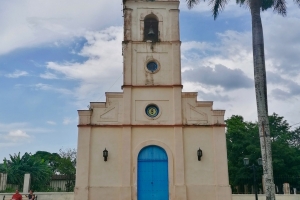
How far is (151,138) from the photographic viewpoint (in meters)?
18.4

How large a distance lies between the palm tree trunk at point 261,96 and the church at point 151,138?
342 centimetres

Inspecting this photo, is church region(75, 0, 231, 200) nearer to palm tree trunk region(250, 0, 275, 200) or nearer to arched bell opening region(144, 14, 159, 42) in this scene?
arched bell opening region(144, 14, 159, 42)

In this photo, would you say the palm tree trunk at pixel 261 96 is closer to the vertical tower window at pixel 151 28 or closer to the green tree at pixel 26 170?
the vertical tower window at pixel 151 28

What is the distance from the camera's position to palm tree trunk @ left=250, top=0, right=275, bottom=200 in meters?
14.7

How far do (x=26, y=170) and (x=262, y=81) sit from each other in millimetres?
15269

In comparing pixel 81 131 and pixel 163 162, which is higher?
pixel 81 131

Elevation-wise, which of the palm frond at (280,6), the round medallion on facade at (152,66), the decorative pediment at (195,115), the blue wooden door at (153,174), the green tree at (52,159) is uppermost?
the palm frond at (280,6)

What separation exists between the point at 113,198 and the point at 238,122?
21.4 m

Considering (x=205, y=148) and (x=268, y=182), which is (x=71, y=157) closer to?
(x=205, y=148)

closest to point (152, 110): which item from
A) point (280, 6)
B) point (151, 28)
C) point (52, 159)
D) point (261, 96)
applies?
point (151, 28)

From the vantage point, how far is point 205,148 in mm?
18391

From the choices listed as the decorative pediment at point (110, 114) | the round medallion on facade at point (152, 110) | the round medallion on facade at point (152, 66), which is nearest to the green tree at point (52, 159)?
the decorative pediment at point (110, 114)

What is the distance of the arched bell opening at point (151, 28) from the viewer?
20047 millimetres

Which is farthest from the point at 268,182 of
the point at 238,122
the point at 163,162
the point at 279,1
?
the point at 238,122
